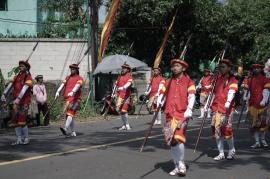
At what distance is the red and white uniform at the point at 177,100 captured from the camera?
9281 millimetres

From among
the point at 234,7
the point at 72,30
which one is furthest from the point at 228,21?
the point at 72,30

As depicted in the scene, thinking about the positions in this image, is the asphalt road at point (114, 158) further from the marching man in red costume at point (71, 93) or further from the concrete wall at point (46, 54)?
the concrete wall at point (46, 54)

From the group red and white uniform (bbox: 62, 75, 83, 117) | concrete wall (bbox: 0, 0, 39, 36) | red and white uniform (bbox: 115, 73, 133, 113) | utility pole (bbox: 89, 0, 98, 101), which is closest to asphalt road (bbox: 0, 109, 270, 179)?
red and white uniform (bbox: 62, 75, 83, 117)

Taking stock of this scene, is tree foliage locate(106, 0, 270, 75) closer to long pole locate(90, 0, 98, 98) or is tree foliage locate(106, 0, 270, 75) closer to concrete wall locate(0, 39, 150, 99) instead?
concrete wall locate(0, 39, 150, 99)

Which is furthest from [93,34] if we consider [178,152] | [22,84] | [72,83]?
[178,152]

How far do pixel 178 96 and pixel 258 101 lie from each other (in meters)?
3.80

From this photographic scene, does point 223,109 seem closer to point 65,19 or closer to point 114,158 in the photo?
point 114,158

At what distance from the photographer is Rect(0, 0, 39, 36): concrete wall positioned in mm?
32469

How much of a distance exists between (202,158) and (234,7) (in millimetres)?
24059

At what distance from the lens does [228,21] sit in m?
32.5

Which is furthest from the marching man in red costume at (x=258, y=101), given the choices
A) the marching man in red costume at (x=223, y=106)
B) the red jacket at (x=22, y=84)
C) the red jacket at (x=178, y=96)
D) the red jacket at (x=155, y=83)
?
the red jacket at (x=155, y=83)

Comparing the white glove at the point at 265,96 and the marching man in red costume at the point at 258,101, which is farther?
the marching man in red costume at the point at 258,101

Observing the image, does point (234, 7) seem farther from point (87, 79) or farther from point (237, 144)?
point (237, 144)

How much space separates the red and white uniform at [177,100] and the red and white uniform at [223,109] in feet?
5.17
